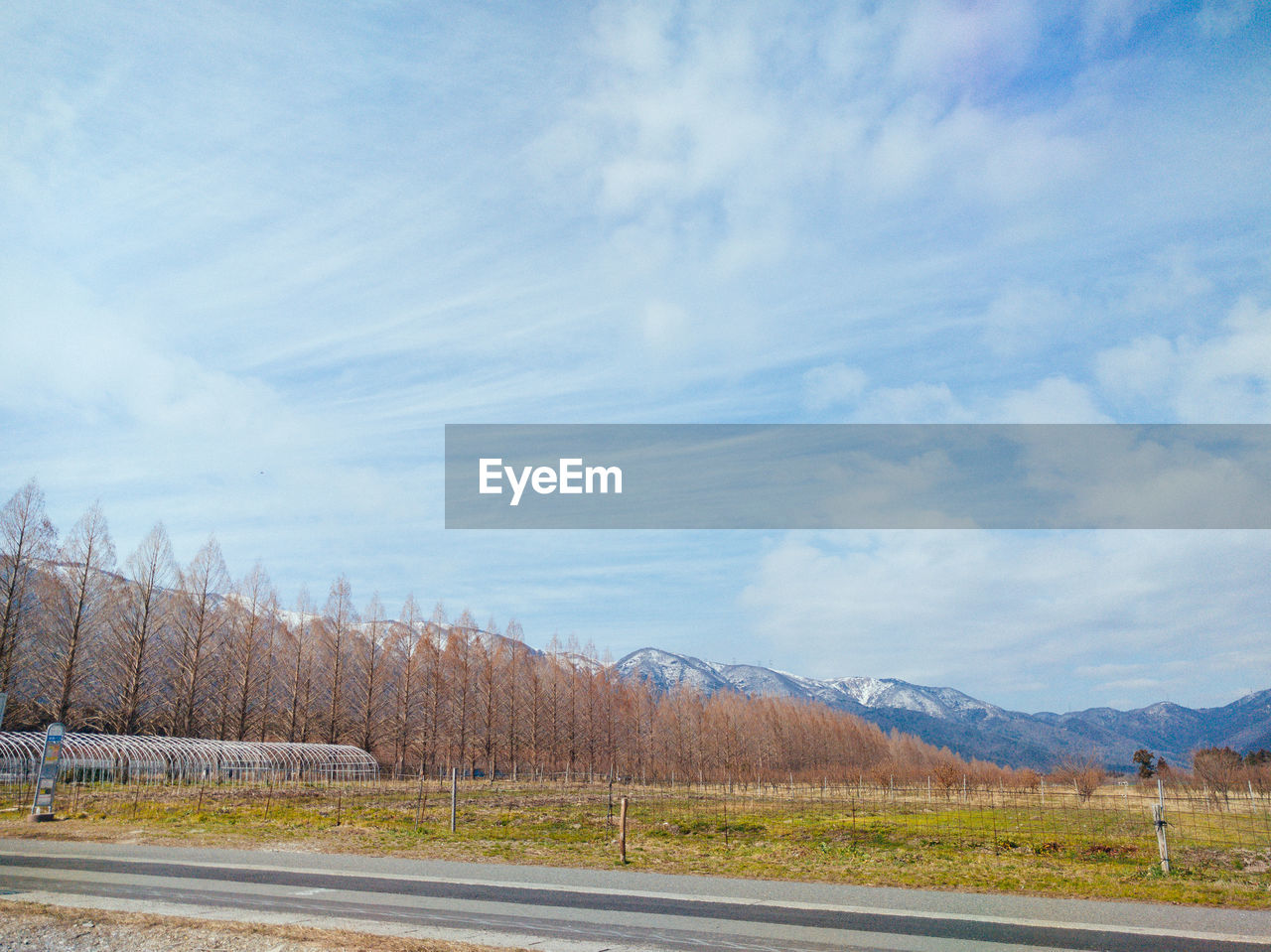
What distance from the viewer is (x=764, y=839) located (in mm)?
23375

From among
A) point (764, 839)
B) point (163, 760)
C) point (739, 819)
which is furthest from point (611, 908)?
point (163, 760)

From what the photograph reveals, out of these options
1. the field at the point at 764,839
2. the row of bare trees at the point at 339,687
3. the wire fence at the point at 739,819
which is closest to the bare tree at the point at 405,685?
the row of bare trees at the point at 339,687

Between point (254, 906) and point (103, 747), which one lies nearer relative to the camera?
point (254, 906)

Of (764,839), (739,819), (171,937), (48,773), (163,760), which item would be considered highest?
(48,773)

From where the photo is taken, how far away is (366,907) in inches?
Result: 465

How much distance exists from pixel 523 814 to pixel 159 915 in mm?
20041

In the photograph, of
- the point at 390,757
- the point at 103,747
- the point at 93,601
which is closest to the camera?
the point at 103,747

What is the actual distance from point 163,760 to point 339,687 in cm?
2462

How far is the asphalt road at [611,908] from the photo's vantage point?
10.1 m

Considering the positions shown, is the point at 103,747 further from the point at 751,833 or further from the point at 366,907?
the point at 366,907

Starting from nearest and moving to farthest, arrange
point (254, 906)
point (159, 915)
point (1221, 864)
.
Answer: point (159, 915), point (254, 906), point (1221, 864)

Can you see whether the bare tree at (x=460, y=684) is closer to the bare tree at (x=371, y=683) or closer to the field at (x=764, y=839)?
the bare tree at (x=371, y=683)

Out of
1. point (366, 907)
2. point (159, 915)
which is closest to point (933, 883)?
point (366, 907)

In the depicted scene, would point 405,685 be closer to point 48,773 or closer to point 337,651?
point 337,651
